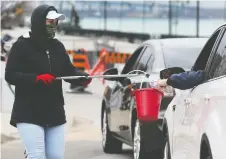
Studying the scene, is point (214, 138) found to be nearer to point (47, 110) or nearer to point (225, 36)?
point (225, 36)

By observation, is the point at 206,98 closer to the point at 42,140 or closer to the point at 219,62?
the point at 219,62

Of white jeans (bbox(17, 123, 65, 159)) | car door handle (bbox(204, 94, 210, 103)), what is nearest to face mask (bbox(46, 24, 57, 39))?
white jeans (bbox(17, 123, 65, 159))

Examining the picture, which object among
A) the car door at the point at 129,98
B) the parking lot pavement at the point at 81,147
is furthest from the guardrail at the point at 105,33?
the car door at the point at 129,98

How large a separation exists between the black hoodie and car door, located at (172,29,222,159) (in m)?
1.07

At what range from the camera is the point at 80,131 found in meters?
14.6

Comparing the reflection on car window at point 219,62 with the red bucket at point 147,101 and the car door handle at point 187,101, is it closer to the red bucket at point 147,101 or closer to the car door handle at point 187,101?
the car door handle at point 187,101

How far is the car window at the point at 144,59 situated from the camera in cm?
1020

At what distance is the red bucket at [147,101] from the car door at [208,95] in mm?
531

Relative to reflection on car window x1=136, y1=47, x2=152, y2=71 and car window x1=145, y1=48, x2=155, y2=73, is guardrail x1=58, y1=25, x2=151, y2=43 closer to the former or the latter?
reflection on car window x1=136, y1=47, x2=152, y2=71

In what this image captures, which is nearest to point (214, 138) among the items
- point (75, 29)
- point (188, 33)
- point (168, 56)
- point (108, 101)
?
point (168, 56)

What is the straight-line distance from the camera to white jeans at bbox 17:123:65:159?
655cm

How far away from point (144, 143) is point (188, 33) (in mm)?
32752

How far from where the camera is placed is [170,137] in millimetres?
7660

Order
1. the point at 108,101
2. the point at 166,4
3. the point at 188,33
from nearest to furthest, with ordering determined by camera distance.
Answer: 1. the point at 108,101
2. the point at 188,33
3. the point at 166,4
